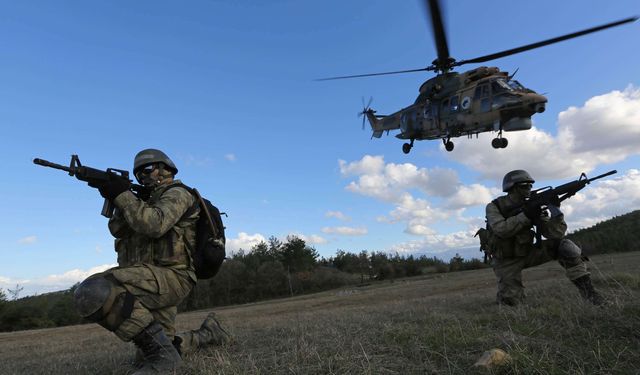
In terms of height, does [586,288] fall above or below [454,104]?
below

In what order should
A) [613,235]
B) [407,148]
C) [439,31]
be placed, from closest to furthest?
[439,31] < [407,148] < [613,235]

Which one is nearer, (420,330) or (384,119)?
(420,330)

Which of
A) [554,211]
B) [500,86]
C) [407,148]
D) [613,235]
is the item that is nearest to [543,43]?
[500,86]

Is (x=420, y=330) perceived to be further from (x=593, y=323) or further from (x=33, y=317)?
(x=33, y=317)

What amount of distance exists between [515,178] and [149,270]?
5378mm

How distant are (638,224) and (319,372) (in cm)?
3751

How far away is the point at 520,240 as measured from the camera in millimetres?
6832

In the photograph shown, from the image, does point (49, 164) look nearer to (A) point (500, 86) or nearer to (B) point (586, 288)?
(B) point (586, 288)

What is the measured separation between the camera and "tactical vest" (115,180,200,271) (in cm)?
412

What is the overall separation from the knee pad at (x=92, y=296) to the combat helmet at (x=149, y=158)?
127 centimetres

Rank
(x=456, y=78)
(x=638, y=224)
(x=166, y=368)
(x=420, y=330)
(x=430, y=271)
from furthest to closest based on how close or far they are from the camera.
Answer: (x=430, y=271), (x=638, y=224), (x=456, y=78), (x=420, y=330), (x=166, y=368)

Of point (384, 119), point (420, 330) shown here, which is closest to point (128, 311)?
point (420, 330)

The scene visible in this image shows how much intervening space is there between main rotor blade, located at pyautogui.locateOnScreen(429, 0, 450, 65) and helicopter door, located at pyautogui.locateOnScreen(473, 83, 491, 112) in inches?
64.3

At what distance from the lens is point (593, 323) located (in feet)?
12.6
